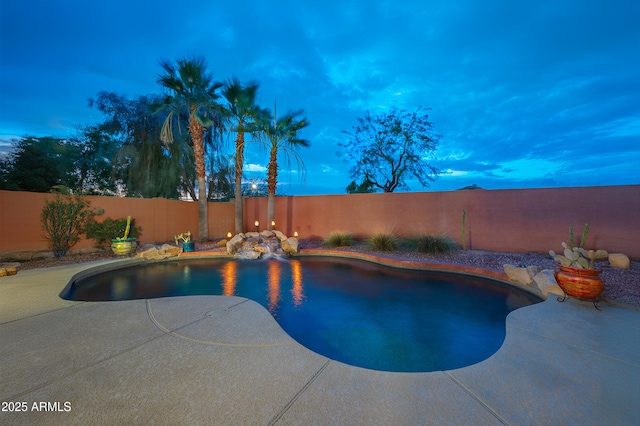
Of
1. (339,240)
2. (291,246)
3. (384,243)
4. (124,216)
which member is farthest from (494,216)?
(124,216)

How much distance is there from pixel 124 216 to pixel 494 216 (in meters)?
11.7

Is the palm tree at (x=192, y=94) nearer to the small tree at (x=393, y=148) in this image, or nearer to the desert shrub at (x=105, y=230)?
the desert shrub at (x=105, y=230)

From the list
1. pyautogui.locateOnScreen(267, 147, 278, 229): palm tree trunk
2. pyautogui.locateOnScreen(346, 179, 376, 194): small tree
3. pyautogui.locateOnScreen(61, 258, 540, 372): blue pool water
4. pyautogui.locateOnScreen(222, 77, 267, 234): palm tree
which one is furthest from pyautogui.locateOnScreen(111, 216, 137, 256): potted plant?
pyautogui.locateOnScreen(346, 179, 376, 194): small tree

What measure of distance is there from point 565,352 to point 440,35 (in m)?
17.8

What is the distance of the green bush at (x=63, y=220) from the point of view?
6.37 meters

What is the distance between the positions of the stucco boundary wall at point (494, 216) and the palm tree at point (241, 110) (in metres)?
3.14

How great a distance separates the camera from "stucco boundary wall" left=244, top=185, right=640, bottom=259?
213 inches

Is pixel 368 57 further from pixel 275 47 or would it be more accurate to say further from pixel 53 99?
pixel 53 99

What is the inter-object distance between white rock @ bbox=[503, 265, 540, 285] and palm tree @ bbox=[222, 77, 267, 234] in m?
8.42

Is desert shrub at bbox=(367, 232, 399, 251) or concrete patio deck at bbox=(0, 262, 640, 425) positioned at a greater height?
desert shrub at bbox=(367, 232, 399, 251)

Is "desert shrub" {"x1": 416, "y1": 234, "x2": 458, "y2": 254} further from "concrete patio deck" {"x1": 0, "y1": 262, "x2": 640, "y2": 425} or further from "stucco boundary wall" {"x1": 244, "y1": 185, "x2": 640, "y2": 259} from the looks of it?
"concrete patio deck" {"x1": 0, "y1": 262, "x2": 640, "y2": 425}

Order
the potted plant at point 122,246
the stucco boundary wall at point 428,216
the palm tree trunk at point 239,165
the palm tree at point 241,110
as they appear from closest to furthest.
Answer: the stucco boundary wall at point 428,216, the potted plant at point 122,246, the palm tree at point 241,110, the palm tree trunk at point 239,165

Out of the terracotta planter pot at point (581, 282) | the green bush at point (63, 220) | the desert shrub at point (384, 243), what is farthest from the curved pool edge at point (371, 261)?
the green bush at point (63, 220)

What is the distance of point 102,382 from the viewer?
1578mm
